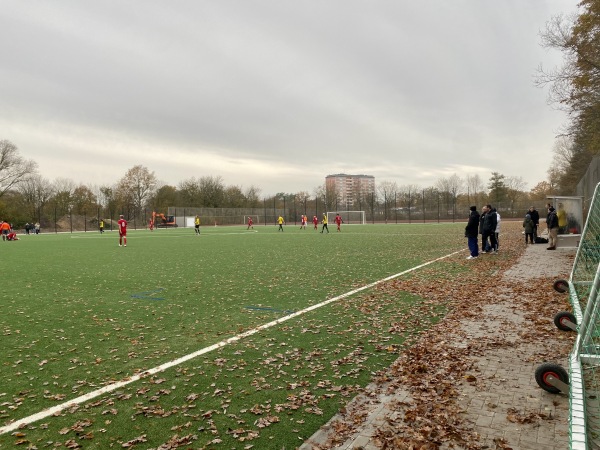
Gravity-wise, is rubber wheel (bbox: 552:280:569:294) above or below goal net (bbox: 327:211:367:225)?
below

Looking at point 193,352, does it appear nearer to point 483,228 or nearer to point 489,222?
point 489,222

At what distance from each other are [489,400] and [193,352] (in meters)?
3.72

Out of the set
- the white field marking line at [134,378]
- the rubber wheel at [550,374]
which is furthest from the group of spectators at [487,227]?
the rubber wheel at [550,374]

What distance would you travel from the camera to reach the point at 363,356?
5551 millimetres

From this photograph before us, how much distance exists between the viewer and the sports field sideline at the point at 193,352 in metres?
3.82

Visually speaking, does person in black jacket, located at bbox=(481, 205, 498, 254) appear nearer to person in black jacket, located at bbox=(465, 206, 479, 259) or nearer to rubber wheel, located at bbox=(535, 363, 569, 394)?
person in black jacket, located at bbox=(465, 206, 479, 259)

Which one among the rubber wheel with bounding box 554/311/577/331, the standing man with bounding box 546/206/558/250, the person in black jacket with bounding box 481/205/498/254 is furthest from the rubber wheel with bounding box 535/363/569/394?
the standing man with bounding box 546/206/558/250

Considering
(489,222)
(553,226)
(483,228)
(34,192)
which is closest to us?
(489,222)

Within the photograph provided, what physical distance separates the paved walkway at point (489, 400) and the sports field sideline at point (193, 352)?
332 millimetres

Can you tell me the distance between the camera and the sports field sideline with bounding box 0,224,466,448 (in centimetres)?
382

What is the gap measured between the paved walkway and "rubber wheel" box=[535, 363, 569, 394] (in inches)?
3.2

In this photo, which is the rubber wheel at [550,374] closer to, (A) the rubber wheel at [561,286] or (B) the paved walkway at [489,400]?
(B) the paved walkway at [489,400]

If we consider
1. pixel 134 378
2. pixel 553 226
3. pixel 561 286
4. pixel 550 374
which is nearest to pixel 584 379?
pixel 550 374

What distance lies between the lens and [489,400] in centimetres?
416
